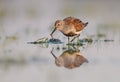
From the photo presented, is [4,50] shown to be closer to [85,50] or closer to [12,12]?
[12,12]

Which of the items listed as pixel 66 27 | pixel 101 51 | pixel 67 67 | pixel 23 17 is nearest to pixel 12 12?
pixel 23 17

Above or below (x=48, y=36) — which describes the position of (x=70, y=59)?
below

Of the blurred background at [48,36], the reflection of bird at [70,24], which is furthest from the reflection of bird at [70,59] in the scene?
the reflection of bird at [70,24]

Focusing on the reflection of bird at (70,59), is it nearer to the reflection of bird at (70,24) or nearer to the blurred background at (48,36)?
the blurred background at (48,36)

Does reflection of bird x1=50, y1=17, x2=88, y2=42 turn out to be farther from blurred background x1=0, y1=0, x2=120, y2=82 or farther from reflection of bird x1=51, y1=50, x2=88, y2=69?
reflection of bird x1=51, y1=50, x2=88, y2=69

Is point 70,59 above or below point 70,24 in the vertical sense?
below
